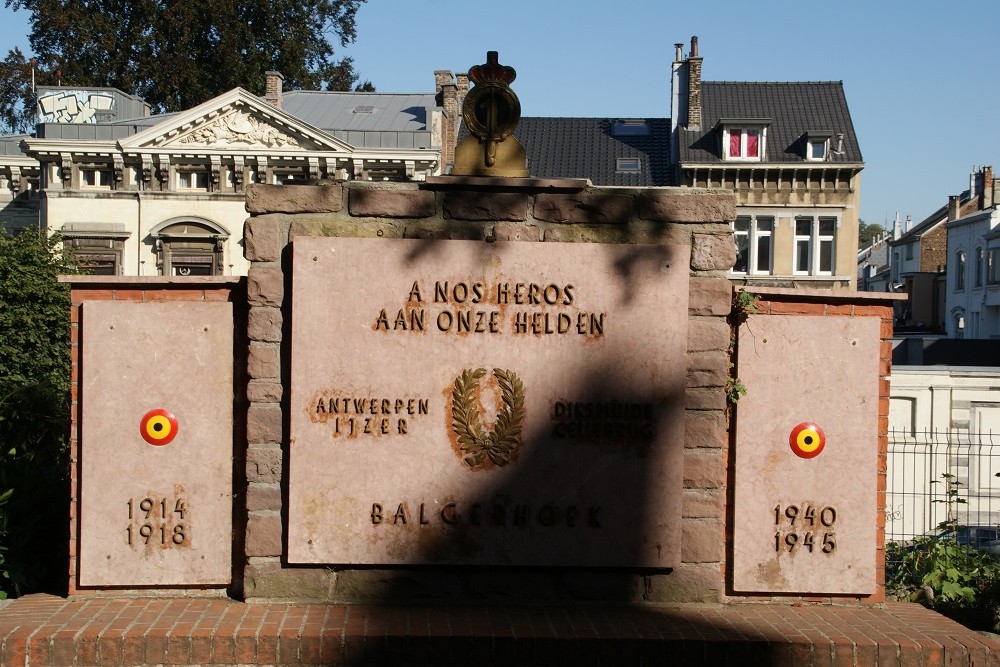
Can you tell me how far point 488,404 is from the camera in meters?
6.12

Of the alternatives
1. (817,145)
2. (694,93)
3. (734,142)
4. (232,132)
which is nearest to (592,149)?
(694,93)

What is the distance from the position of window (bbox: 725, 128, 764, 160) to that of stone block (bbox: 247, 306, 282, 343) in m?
35.2

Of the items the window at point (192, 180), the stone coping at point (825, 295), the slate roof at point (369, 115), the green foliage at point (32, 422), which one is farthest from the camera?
the slate roof at point (369, 115)

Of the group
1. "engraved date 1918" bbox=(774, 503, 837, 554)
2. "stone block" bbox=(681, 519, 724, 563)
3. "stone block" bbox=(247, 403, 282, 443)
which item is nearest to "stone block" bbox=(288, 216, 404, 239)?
"stone block" bbox=(247, 403, 282, 443)

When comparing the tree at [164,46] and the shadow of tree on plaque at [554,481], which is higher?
the tree at [164,46]

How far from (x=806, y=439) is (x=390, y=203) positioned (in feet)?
8.99

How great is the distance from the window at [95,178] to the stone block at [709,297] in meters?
32.4

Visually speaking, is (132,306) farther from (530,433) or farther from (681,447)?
(681,447)

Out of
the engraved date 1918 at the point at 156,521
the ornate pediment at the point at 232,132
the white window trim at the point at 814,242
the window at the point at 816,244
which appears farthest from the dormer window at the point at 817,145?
the engraved date 1918 at the point at 156,521

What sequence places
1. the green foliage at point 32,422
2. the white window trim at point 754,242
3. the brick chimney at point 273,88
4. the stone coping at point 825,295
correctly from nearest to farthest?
the stone coping at point 825,295, the green foliage at point 32,422, the brick chimney at point 273,88, the white window trim at point 754,242

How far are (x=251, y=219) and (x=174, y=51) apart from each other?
→ 126ft

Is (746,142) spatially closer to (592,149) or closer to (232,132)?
(592,149)

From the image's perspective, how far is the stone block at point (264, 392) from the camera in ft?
19.9

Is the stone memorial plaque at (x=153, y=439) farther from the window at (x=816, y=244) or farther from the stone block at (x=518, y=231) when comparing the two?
the window at (x=816, y=244)
